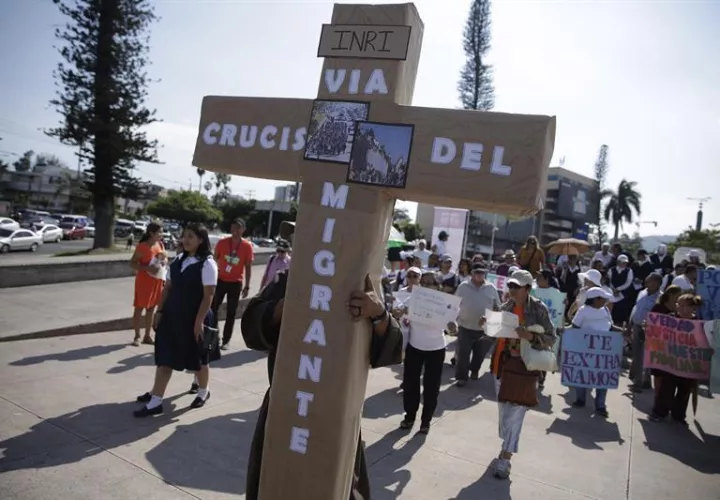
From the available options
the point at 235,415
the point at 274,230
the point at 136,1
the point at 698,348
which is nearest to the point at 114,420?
the point at 235,415

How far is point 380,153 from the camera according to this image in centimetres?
171

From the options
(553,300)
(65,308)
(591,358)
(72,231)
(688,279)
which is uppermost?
(688,279)

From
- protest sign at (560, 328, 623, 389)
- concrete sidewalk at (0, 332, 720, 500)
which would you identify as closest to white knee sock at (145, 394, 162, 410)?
concrete sidewalk at (0, 332, 720, 500)

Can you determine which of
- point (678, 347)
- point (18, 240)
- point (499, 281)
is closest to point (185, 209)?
point (18, 240)

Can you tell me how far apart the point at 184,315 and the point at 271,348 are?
240 centimetres

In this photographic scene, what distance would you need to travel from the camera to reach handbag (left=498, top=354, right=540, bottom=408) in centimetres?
384

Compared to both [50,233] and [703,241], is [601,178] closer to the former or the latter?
[703,241]

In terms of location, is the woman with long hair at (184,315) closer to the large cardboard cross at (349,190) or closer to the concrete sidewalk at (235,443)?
the concrete sidewalk at (235,443)

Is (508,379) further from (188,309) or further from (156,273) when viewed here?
(156,273)

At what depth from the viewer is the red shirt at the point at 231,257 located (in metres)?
6.45

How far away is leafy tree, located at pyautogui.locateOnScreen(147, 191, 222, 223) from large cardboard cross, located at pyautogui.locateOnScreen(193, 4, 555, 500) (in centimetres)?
6074

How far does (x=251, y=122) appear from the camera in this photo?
1.92 m

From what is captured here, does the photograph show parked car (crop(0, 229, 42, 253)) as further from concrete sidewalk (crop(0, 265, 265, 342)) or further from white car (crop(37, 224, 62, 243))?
concrete sidewalk (crop(0, 265, 265, 342))

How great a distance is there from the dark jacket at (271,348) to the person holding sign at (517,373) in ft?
7.01
